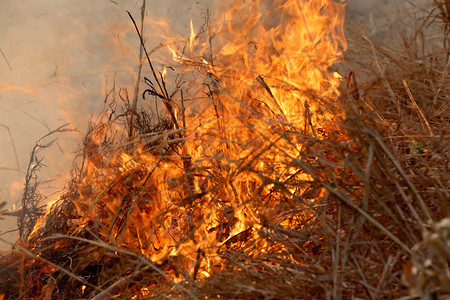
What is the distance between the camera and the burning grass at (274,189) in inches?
29.5

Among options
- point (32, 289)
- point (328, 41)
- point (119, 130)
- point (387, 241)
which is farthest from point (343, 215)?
point (119, 130)

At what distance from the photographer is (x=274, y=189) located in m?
1.17

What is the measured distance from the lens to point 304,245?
1.05 metres

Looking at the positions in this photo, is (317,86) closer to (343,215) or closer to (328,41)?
(328,41)

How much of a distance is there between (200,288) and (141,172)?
1011 millimetres

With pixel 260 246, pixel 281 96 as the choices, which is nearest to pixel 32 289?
pixel 260 246

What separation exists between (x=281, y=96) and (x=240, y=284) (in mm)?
871

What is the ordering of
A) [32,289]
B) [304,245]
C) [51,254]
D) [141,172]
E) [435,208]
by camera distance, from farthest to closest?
[141,172]
[51,254]
[32,289]
[304,245]
[435,208]

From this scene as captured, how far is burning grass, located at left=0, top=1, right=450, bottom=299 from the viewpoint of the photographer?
0.75 m

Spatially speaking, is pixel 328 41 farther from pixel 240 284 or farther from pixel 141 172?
pixel 240 284

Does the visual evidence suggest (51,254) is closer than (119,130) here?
Yes

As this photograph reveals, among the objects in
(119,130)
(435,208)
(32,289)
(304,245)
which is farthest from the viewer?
(119,130)

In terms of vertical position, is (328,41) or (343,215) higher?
(328,41)

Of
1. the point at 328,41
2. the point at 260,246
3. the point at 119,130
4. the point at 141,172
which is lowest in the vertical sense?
the point at 260,246
